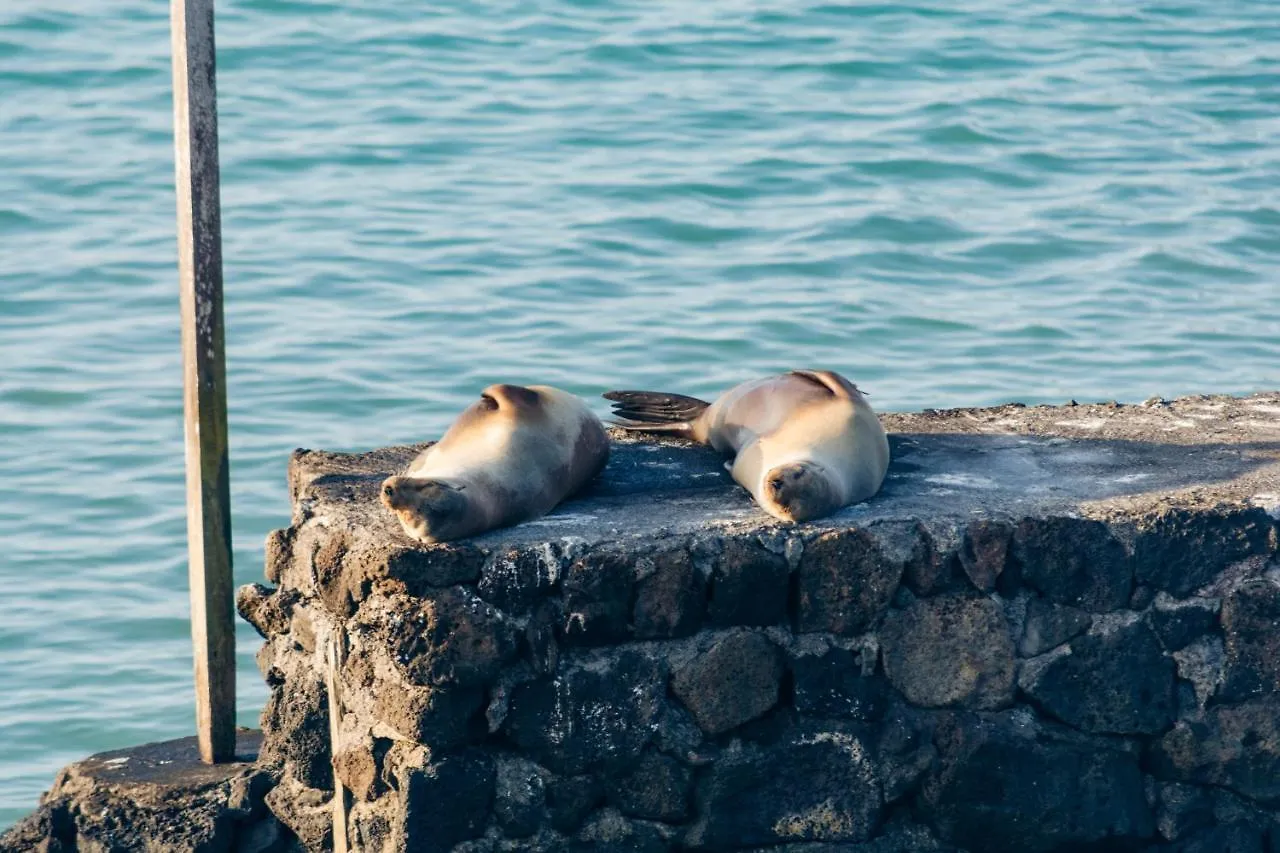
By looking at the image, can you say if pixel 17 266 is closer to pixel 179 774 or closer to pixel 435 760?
pixel 179 774

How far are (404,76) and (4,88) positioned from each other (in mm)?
2902

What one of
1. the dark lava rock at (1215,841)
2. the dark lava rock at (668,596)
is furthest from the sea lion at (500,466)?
the dark lava rock at (1215,841)

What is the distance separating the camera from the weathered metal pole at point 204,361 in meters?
6.05

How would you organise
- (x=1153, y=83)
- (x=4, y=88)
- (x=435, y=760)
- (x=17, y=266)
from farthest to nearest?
(x=1153, y=83) → (x=4, y=88) → (x=17, y=266) → (x=435, y=760)

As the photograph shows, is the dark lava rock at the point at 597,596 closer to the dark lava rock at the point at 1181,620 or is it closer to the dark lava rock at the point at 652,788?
the dark lava rock at the point at 652,788

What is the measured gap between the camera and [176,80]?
6113mm

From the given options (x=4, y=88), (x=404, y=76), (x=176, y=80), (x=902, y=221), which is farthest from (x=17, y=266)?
(x=176, y=80)

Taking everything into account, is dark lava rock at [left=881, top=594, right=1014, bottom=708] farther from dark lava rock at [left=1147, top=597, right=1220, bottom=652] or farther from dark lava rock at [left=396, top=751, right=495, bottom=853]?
dark lava rock at [left=396, top=751, right=495, bottom=853]

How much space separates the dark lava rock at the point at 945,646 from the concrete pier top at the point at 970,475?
0.77 ft

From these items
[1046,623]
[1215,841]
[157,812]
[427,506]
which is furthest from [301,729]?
[1215,841]

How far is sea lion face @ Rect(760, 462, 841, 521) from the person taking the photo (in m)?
5.41

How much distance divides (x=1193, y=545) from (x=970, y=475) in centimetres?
68

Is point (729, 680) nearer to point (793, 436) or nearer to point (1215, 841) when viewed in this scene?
point (793, 436)

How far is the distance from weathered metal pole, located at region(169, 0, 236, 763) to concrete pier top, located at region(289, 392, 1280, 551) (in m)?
0.28
